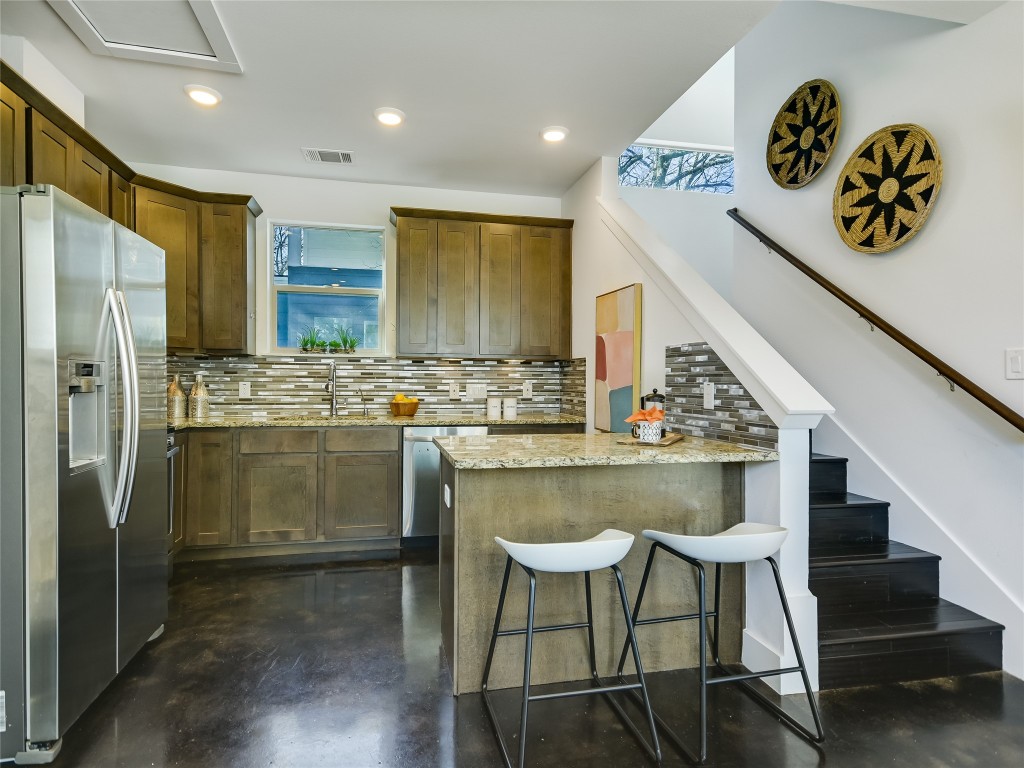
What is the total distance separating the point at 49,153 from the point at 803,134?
12.8ft

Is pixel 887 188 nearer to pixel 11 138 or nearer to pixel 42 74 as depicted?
pixel 11 138

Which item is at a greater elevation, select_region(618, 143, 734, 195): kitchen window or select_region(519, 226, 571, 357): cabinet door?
select_region(618, 143, 734, 195): kitchen window

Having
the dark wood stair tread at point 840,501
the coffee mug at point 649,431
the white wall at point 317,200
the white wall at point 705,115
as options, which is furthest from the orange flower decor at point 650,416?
the white wall at point 705,115

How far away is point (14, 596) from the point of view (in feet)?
5.74

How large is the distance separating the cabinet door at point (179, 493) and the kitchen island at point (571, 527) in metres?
1.98

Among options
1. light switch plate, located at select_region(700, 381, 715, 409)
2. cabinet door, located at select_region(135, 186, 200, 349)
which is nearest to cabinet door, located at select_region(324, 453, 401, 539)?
cabinet door, located at select_region(135, 186, 200, 349)

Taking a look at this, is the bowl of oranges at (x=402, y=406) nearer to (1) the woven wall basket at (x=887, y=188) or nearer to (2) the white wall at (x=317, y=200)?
(2) the white wall at (x=317, y=200)

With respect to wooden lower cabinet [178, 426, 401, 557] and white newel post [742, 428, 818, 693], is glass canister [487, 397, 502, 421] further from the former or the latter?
white newel post [742, 428, 818, 693]

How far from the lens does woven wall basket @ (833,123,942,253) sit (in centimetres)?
261

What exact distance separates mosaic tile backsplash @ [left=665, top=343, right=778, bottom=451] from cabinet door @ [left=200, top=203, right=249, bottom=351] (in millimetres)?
2925

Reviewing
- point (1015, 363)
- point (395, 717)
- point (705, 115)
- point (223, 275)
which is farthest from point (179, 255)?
point (1015, 363)

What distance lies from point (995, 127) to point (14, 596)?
3.88 metres

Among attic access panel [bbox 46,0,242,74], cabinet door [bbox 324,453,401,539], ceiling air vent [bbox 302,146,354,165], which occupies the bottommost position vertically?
cabinet door [bbox 324,453,401,539]

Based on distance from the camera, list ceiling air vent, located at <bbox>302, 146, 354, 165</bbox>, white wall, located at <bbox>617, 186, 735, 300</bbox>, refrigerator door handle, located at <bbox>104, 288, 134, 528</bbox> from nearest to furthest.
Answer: refrigerator door handle, located at <bbox>104, 288, 134, 528</bbox> → ceiling air vent, located at <bbox>302, 146, 354, 165</bbox> → white wall, located at <bbox>617, 186, 735, 300</bbox>
